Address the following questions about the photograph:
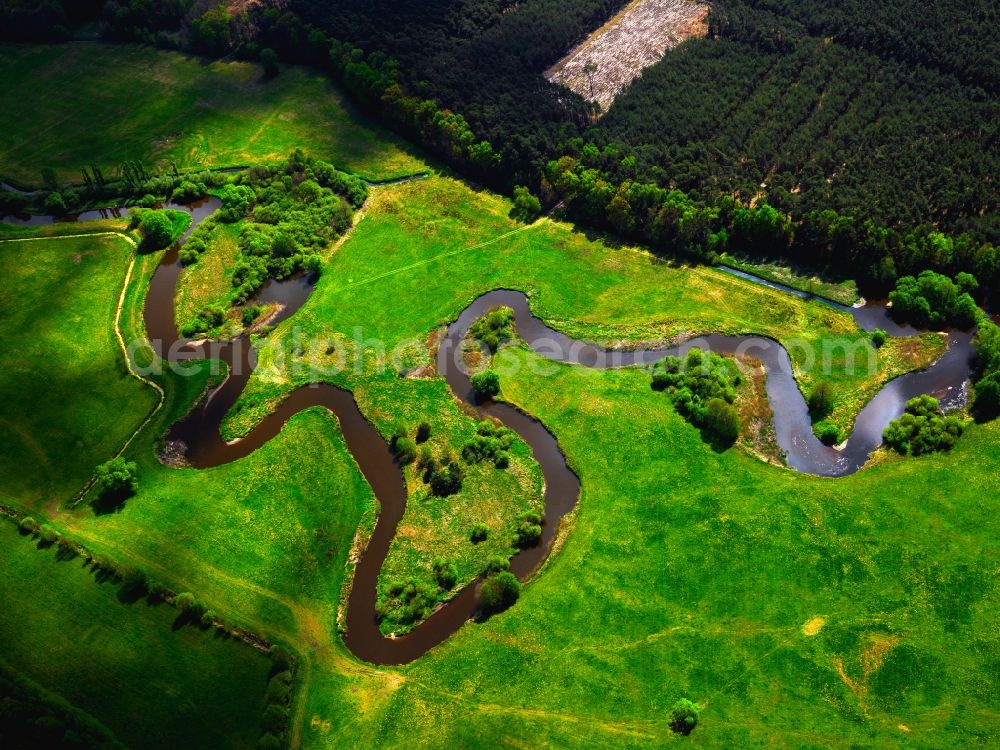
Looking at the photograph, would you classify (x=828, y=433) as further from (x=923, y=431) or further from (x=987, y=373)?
(x=987, y=373)

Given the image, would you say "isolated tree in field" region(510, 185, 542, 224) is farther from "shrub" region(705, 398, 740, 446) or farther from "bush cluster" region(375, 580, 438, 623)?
"bush cluster" region(375, 580, 438, 623)

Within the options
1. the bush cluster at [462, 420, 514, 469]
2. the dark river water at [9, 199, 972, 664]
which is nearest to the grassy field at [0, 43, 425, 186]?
the dark river water at [9, 199, 972, 664]

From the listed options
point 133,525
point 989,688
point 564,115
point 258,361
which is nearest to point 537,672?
point 989,688

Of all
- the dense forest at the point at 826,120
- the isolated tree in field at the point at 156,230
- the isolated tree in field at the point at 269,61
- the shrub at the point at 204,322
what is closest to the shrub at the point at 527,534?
the shrub at the point at 204,322

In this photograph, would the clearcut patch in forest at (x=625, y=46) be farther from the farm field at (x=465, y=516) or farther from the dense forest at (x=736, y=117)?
the farm field at (x=465, y=516)

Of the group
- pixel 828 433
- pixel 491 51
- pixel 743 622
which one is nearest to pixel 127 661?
pixel 743 622
